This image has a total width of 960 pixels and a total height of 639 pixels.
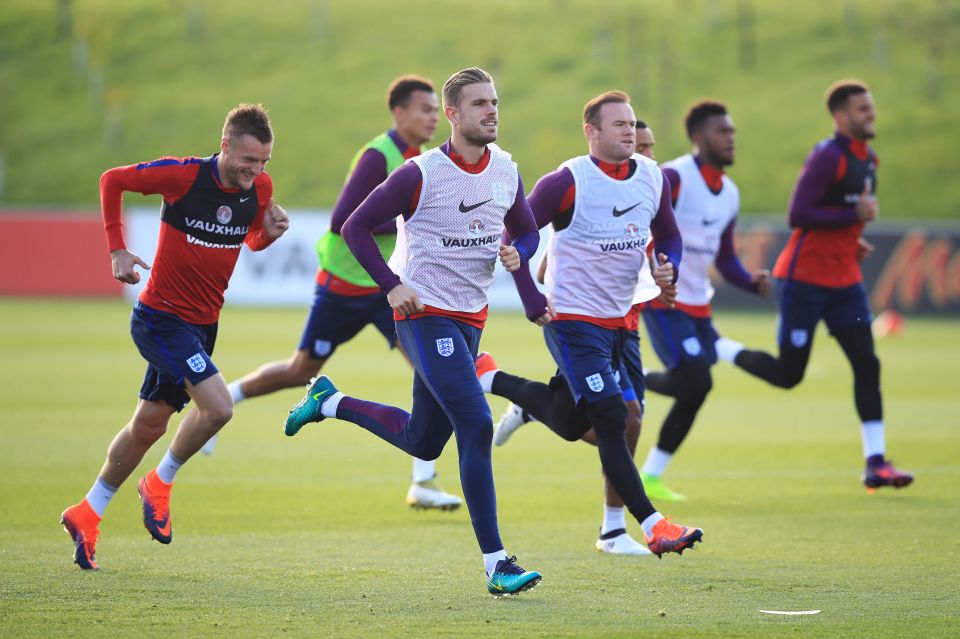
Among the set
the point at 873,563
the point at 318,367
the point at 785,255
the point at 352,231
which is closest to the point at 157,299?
the point at 352,231

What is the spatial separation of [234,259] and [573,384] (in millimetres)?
1957

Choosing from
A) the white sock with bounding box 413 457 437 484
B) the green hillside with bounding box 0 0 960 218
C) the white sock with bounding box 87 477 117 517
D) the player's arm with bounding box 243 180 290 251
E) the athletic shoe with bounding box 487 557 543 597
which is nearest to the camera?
the athletic shoe with bounding box 487 557 543 597

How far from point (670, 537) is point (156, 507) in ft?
8.82

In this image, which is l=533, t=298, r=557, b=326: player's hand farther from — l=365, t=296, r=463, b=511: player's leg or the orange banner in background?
the orange banner in background

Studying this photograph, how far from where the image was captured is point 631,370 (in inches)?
310

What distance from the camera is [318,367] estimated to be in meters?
9.84

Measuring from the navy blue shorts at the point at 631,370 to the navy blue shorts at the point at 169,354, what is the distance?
2.25 m

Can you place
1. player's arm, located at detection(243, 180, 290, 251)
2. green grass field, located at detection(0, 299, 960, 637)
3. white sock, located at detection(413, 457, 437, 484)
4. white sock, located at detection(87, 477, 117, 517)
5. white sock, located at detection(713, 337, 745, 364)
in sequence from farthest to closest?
1. white sock, located at detection(713, 337, 745, 364)
2. white sock, located at detection(413, 457, 437, 484)
3. player's arm, located at detection(243, 180, 290, 251)
4. white sock, located at detection(87, 477, 117, 517)
5. green grass field, located at detection(0, 299, 960, 637)

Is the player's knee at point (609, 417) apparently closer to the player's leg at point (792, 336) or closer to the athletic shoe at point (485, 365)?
the athletic shoe at point (485, 365)

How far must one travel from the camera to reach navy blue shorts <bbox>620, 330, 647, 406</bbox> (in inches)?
297

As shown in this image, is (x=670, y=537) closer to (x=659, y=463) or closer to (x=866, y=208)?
(x=659, y=463)

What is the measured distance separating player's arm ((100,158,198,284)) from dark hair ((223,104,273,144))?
288mm

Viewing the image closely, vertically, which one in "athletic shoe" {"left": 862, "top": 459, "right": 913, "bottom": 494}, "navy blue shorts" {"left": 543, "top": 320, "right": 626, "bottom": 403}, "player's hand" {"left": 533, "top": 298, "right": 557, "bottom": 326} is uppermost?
"player's hand" {"left": 533, "top": 298, "right": 557, "bottom": 326}

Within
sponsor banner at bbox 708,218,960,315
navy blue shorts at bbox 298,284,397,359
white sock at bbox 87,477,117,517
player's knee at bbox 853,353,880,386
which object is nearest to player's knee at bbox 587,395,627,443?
white sock at bbox 87,477,117,517
